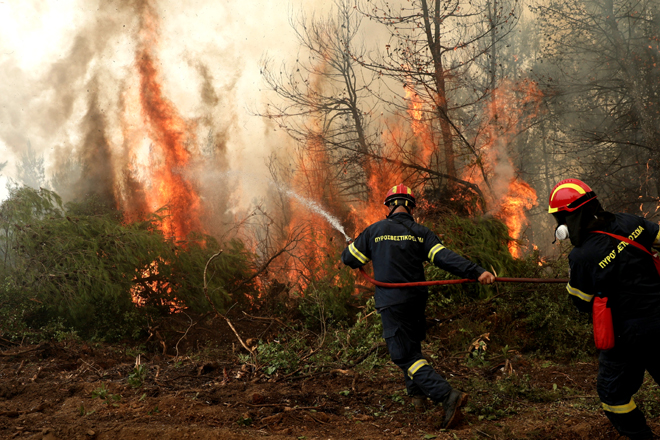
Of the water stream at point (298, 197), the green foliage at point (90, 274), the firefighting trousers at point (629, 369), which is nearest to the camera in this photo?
the firefighting trousers at point (629, 369)

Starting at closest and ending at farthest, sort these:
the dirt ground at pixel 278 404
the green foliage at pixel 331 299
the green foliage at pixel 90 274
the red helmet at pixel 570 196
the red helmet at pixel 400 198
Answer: the red helmet at pixel 570 196 → the dirt ground at pixel 278 404 → the red helmet at pixel 400 198 → the green foliage at pixel 90 274 → the green foliage at pixel 331 299

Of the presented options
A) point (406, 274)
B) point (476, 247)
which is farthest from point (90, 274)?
point (476, 247)

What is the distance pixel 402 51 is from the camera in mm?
13742

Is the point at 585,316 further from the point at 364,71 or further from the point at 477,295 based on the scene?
the point at 364,71

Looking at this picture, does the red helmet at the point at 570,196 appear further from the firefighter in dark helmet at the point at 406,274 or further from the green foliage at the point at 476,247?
the green foliage at the point at 476,247

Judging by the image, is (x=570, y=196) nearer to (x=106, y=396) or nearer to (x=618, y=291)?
(x=618, y=291)

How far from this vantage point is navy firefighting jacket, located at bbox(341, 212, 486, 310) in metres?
4.39

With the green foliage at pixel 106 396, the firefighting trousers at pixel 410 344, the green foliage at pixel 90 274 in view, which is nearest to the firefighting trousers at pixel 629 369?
the firefighting trousers at pixel 410 344

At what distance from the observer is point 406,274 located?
175 inches

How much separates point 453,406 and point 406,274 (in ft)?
3.99

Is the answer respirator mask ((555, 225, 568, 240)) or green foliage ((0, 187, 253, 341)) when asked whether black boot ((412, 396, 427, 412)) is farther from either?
green foliage ((0, 187, 253, 341))

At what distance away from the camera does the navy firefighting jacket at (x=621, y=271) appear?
9.66ft

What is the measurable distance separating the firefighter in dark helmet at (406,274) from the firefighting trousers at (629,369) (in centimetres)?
121

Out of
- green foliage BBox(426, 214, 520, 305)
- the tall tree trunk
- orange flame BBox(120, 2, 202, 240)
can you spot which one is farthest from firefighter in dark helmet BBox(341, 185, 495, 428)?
orange flame BBox(120, 2, 202, 240)
